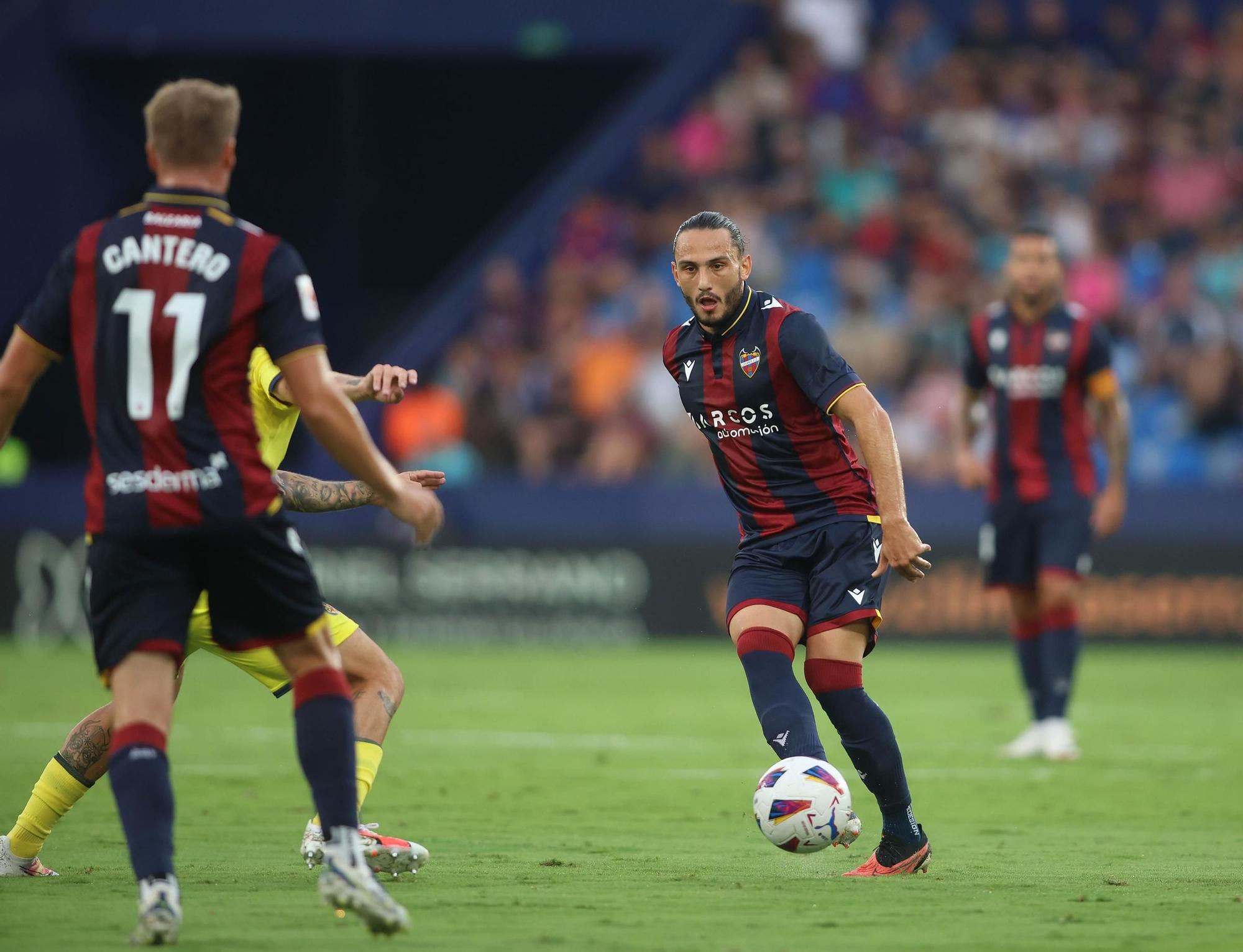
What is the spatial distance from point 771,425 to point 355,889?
7.86 ft

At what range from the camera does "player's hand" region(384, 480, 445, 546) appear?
5.05 metres

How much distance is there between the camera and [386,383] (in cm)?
604

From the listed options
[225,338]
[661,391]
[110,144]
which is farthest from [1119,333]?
[225,338]

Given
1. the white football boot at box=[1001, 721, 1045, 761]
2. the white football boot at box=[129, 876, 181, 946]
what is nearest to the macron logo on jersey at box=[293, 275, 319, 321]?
the white football boot at box=[129, 876, 181, 946]

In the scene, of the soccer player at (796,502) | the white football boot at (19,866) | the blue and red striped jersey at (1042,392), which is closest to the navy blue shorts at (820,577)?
the soccer player at (796,502)

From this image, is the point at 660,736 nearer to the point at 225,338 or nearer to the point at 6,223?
the point at 225,338

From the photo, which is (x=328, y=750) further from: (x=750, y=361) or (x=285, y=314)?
(x=750, y=361)

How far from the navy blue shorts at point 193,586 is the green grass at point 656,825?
81 centimetres

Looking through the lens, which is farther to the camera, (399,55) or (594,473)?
(399,55)

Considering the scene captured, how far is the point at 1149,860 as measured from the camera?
678cm

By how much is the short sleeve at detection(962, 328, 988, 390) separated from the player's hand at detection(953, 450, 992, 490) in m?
0.43

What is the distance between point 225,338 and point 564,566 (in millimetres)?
12336

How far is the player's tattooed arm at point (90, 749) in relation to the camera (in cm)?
640

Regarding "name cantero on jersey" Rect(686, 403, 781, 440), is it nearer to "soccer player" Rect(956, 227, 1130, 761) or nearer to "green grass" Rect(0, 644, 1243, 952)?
"green grass" Rect(0, 644, 1243, 952)
